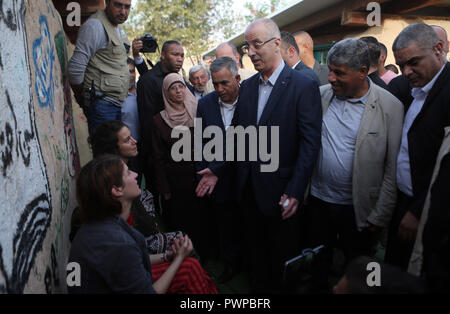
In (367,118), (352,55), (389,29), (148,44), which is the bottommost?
(367,118)

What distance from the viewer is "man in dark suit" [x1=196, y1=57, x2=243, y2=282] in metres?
2.66

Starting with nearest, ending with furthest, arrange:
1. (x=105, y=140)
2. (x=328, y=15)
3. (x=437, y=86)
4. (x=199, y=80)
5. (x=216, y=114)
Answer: (x=437, y=86)
(x=105, y=140)
(x=216, y=114)
(x=199, y=80)
(x=328, y=15)

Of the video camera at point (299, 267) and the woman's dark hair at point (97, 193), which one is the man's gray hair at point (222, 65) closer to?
the woman's dark hair at point (97, 193)

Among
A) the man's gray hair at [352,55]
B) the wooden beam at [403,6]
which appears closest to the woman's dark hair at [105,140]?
the man's gray hair at [352,55]

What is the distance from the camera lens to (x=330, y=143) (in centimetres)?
232

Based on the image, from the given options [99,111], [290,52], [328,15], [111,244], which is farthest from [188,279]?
[328,15]

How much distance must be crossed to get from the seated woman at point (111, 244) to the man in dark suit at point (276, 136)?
28.4 inches

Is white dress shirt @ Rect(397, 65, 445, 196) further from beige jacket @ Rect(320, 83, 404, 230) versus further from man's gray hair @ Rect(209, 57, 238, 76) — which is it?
man's gray hair @ Rect(209, 57, 238, 76)

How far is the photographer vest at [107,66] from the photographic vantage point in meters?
2.89

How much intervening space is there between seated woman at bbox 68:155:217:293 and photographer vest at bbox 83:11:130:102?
136 cm

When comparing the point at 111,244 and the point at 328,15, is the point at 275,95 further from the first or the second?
the point at 328,15

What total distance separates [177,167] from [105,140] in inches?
29.6

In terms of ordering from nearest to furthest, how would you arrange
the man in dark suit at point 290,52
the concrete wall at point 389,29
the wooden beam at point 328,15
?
the man in dark suit at point 290,52, the wooden beam at point 328,15, the concrete wall at point 389,29

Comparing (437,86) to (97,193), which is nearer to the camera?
(97,193)
